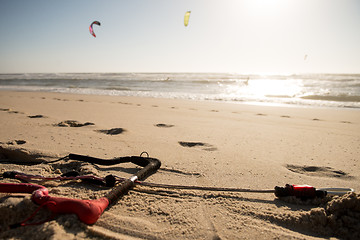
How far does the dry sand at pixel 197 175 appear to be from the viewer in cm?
131

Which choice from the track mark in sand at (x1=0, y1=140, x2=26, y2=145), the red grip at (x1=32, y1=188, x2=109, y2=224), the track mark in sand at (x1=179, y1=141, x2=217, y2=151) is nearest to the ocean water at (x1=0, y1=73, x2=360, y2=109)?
the track mark in sand at (x1=179, y1=141, x2=217, y2=151)

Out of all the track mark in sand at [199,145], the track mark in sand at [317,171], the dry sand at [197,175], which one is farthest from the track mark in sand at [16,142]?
the track mark in sand at [317,171]

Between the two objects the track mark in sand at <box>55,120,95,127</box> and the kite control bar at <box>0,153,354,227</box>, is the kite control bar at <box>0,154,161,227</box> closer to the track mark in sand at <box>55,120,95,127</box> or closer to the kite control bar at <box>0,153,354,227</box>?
the kite control bar at <box>0,153,354,227</box>

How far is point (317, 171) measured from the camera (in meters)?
2.26

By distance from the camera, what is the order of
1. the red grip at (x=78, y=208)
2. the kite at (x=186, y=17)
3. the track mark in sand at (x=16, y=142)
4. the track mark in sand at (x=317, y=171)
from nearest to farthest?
the red grip at (x=78, y=208) → the track mark in sand at (x=317, y=171) → the track mark in sand at (x=16, y=142) → the kite at (x=186, y=17)

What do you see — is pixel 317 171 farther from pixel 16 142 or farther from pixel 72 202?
pixel 16 142

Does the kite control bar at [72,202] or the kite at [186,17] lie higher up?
the kite at [186,17]

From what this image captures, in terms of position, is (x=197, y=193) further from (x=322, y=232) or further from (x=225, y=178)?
(x=322, y=232)

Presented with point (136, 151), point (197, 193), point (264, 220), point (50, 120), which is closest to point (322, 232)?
point (264, 220)

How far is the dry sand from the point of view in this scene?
1.31m

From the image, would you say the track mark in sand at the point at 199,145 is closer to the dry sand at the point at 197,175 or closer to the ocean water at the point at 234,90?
the dry sand at the point at 197,175

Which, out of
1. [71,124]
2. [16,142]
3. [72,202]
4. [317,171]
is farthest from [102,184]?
[71,124]

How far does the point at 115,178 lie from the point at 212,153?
1279 mm

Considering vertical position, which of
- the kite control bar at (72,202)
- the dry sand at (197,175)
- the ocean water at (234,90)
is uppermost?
the ocean water at (234,90)
